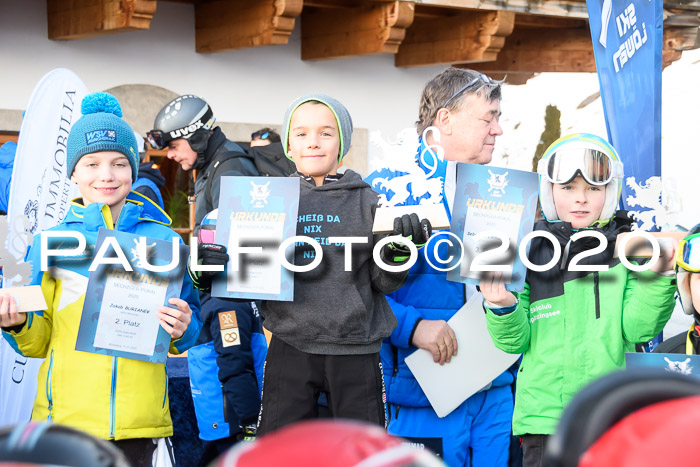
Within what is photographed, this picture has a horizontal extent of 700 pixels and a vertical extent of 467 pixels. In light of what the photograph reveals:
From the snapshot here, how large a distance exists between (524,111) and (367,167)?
209cm

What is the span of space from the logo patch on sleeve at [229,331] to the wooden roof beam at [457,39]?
437 centimetres

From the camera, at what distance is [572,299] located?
2562 millimetres

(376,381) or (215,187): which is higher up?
(215,187)

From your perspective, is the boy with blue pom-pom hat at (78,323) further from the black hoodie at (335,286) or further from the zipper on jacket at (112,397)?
the black hoodie at (335,286)

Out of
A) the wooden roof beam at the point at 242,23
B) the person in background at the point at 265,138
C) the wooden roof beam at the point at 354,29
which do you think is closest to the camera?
the person in background at the point at 265,138

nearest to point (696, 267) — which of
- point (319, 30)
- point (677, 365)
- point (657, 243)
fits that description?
point (657, 243)

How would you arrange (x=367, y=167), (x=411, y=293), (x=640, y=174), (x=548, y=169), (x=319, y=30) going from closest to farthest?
(x=548, y=169)
(x=411, y=293)
(x=640, y=174)
(x=319, y=30)
(x=367, y=167)

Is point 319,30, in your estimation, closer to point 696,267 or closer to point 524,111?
point 524,111

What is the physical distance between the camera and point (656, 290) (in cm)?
241

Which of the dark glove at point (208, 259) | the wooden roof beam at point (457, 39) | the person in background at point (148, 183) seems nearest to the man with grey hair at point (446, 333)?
the dark glove at point (208, 259)

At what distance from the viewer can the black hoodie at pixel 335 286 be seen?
2449mm

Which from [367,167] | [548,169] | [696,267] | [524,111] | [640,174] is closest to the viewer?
[696,267]

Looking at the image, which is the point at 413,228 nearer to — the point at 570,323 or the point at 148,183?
the point at 570,323

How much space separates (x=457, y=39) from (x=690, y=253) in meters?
5.54
